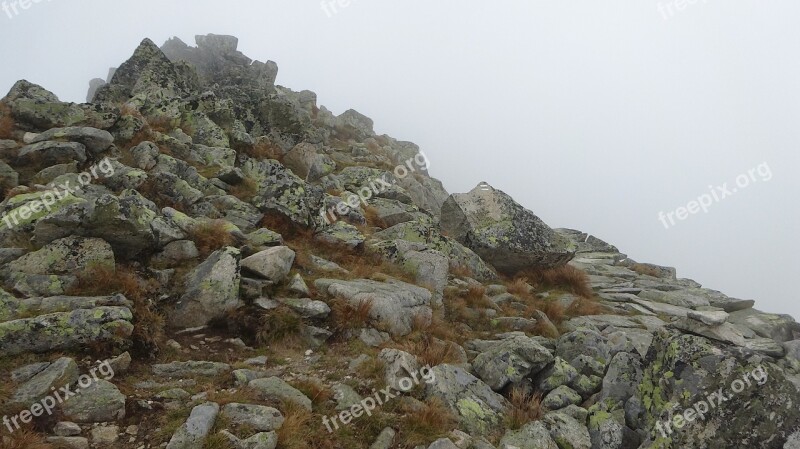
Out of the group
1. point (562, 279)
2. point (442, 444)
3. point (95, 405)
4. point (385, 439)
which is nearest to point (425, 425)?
point (442, 444)

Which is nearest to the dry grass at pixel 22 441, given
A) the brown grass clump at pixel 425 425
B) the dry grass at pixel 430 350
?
the brown grass clump at pixel 425 425

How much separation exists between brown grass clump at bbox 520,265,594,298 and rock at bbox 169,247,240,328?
13.8m

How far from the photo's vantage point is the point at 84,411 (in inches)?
266

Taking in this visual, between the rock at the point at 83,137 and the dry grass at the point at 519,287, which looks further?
the dry grass at the point at 519,287

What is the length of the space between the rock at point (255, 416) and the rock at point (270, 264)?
4640 mm

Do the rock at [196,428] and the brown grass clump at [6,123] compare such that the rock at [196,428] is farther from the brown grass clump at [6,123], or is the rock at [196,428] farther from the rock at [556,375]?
the brown grass clump at [6,123]

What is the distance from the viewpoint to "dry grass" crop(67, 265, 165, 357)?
353 inches

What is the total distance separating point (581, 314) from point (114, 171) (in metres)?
17.7

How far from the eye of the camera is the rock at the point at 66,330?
763cm

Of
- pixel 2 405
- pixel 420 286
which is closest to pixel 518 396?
pixel 420 286

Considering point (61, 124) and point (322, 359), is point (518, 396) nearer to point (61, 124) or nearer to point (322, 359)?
point (322, 359)

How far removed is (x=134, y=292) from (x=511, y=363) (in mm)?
8715

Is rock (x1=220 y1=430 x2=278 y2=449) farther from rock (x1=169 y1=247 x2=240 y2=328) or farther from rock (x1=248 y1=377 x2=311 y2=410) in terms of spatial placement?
rock (x1=169 y1=247 x2=240 y2=328)

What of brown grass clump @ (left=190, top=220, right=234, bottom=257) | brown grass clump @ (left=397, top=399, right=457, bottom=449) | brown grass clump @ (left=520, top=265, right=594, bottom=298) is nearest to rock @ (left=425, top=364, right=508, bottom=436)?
brown grass clump @ (left=397, top=399, right=457, bottom=449)
